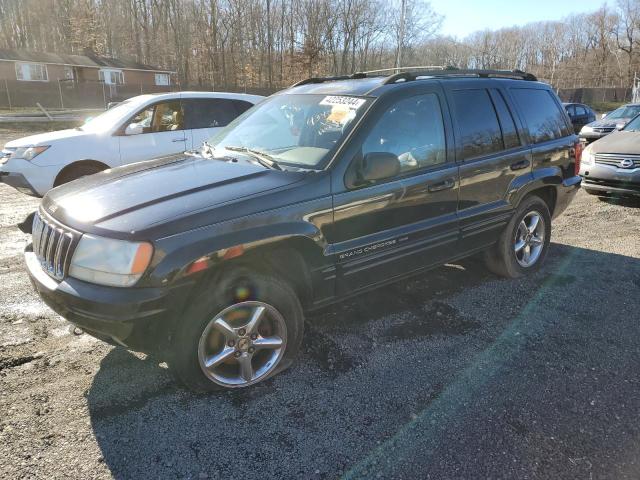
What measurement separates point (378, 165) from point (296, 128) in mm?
852

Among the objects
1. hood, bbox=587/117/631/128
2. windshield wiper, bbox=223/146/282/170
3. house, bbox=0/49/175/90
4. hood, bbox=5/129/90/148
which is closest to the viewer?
windshield wiper, bbox=223/146/282/170

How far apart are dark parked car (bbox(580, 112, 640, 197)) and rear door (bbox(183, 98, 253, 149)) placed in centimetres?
630

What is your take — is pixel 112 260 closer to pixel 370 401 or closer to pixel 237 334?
pixel 237 334

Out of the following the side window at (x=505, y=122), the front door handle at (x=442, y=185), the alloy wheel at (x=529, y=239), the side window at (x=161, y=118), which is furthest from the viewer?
the side window at (x=161, y=118)

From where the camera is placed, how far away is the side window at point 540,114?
455 centimetres

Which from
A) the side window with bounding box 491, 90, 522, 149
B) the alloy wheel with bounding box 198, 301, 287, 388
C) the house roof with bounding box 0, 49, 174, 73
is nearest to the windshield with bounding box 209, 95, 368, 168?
the alloy wheel with bounding box 198, 301, 287, 388

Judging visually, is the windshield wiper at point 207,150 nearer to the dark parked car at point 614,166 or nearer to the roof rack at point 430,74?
the roof rack at point 430,74

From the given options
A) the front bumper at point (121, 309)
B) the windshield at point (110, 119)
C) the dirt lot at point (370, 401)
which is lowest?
the dirt lot at point (370, 401)

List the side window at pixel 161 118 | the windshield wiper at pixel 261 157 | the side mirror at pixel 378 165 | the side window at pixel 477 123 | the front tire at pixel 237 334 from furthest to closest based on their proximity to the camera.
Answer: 1. the side window at pixel 161 118
2. the side window at pixel 477 123
3. the windshield wiper at pixel 261 157
4. the side mirror at pixel 378 165
5. the front tire at pixel 237 334

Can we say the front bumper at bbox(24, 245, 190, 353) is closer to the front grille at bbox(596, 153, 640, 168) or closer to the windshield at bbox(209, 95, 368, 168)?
the windshield at bbox(209, 95, 368, 168)

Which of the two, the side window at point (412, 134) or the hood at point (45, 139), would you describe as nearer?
the side window at point (412, 134)

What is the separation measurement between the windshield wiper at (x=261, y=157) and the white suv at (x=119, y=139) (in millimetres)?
3520

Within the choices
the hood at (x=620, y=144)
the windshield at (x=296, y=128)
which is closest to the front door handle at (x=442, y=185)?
the windshield at (x=296, y=128)

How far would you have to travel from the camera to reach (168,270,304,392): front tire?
2682mm
